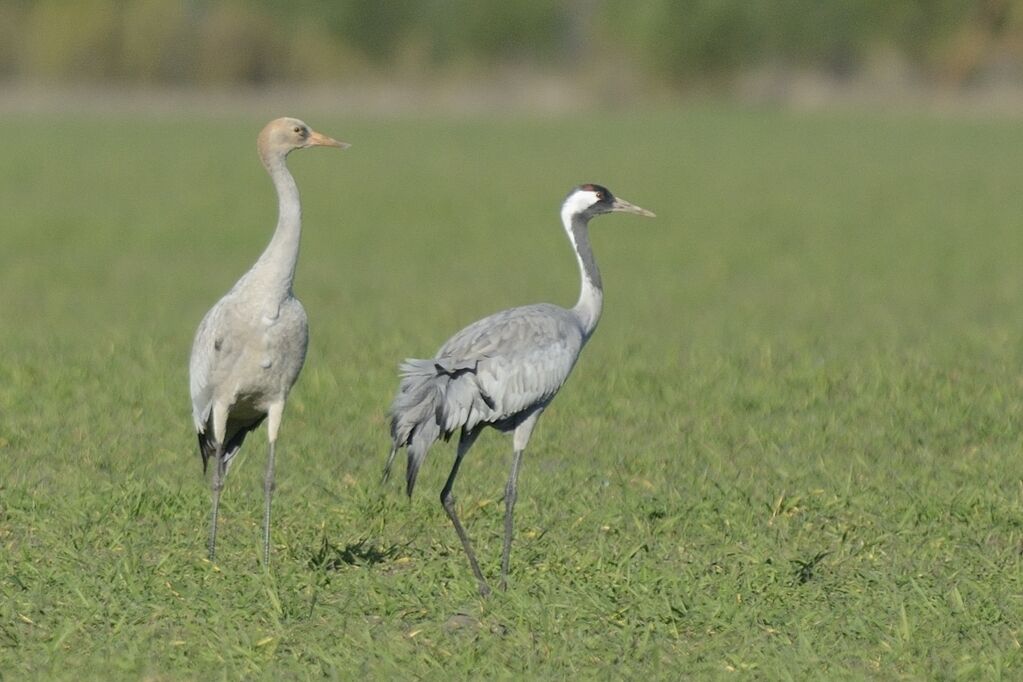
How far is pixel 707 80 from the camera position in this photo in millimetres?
61219

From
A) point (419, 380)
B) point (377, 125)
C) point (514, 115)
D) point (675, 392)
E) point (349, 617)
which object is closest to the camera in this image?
point (349, 617)

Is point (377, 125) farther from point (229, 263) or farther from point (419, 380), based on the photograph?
point (419, 380)

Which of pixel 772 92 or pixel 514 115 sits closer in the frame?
pixel 514 115

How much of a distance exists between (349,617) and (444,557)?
956 millimetres

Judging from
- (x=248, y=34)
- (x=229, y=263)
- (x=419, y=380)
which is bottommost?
(x=248, y=34)

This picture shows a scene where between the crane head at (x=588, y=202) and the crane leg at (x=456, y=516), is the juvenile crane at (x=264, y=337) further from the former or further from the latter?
the crane head at (x=588, y=202)

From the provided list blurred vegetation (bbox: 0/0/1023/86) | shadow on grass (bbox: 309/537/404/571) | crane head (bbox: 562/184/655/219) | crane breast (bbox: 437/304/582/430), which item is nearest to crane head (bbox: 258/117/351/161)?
crane breast (bbox: 437/304/582/430)

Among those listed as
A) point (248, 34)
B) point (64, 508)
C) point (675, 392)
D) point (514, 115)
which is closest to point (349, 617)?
point (64, 508)

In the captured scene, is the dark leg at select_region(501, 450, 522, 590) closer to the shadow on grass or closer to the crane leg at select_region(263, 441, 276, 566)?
the shadow on grass

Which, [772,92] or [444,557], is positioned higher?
[444,557]

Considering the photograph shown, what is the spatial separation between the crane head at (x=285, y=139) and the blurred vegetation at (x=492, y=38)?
175ft

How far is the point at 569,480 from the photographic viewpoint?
850 cm

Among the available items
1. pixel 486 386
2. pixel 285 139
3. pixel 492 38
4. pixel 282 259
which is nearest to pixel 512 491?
pixel 486 386

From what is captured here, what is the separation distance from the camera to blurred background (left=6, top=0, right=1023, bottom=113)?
59969 mm
